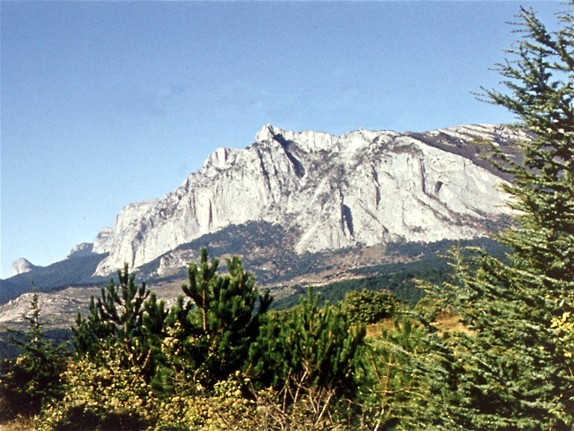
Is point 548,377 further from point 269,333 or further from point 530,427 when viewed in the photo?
point 269,333

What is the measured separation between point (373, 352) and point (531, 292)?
7221 mm

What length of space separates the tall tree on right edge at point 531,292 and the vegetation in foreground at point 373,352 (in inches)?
1.5

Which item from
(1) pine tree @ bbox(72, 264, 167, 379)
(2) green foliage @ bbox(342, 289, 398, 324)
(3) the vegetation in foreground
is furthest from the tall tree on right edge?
(2) green foliage @ bbox(342, 289, 398, 324)

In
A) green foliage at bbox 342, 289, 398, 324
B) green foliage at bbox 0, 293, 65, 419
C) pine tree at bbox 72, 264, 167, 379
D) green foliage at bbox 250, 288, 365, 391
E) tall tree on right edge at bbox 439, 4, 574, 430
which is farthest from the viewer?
green foliage at bbox 342, 289, 398, 324

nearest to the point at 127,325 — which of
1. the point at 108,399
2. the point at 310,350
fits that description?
the point at 108,399

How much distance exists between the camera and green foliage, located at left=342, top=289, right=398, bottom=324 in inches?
1774

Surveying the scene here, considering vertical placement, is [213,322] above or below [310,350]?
above

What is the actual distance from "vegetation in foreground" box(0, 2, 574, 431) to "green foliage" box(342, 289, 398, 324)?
24251mm

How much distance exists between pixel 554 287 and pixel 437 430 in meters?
4.11

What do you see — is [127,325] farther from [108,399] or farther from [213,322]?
[213,322]

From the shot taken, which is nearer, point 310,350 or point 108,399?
point 310,350

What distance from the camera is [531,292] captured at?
1062 cm

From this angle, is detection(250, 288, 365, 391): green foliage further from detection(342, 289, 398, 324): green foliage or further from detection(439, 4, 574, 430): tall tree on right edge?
detection(342, 289, 398, 324): green foliage

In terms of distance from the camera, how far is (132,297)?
2444 cm
